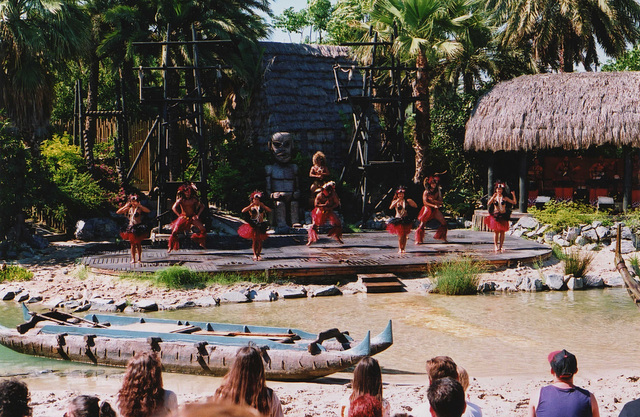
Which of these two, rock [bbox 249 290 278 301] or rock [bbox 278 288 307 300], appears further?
rock [bbox 278 288 307 300]

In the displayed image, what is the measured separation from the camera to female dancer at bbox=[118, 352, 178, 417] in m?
4.11

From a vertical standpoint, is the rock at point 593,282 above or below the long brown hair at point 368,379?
below

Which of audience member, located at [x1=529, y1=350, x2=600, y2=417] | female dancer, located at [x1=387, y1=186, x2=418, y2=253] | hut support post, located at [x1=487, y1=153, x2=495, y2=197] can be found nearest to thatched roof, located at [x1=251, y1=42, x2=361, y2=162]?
hut support post, located at [x1=487, y1=153, x2=495, y2=197]

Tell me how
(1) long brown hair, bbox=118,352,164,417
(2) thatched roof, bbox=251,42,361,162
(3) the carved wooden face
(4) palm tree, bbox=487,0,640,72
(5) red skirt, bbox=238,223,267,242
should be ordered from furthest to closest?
(4) palm tree, bbox=487,0,640,72
(2) thatched roof, bbox=251,42,361,162
(3) the carved wooden face
(5) red skirt, bbox=238,223,267,242
(1) long brown hair, bbox=118,352,164,417

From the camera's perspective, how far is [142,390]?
412 centimetres

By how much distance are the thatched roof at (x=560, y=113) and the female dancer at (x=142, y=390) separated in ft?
53.2

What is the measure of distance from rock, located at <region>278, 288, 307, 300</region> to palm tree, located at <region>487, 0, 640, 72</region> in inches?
561

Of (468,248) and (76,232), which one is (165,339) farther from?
(76,232)

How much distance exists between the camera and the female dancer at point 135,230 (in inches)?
528

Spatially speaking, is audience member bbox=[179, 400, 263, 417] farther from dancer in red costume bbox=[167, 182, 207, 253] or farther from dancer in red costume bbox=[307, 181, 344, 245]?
dancer in red costume bbox=[307, 181, 344, 245]

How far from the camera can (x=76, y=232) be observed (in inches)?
686

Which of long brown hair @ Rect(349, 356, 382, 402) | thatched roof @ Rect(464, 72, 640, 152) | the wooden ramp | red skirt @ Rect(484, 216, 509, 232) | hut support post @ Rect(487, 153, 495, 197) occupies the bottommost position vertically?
the wooden ramp

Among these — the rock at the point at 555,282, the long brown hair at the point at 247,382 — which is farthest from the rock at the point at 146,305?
the long brown hair at the point at 247,382

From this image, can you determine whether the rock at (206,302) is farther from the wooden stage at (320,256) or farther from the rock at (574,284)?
the rock at (574,284)
